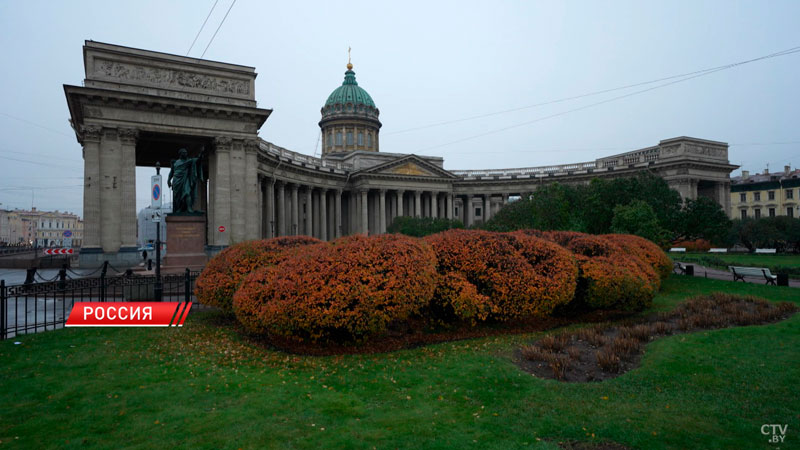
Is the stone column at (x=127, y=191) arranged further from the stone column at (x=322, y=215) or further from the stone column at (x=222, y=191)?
the stone column at (x=322, y=215)

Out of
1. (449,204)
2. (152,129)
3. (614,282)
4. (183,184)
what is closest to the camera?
(614,282)

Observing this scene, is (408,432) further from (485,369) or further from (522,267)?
(522,267)

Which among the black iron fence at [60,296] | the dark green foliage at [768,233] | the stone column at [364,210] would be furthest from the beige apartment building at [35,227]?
the dark green foliage at [768,233]

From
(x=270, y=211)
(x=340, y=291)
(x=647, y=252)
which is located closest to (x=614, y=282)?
(x=647, y=252)

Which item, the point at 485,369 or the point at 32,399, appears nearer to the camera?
the point at 32,399

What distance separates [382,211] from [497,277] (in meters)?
50.9

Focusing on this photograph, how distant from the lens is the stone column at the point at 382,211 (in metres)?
61.6

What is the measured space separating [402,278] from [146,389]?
5.29m

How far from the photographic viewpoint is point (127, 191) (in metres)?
30.6

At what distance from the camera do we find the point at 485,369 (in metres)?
7.99

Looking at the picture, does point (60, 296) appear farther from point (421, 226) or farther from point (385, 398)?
point (421, 226)

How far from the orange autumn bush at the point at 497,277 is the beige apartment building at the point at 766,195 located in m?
74.9

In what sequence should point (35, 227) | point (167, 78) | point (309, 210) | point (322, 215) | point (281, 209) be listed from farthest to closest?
point (35, 227), point (322, 215), point (309, 210), point (281, 209), point (167, 78)

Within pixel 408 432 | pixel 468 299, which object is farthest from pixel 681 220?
pixel 408 432
